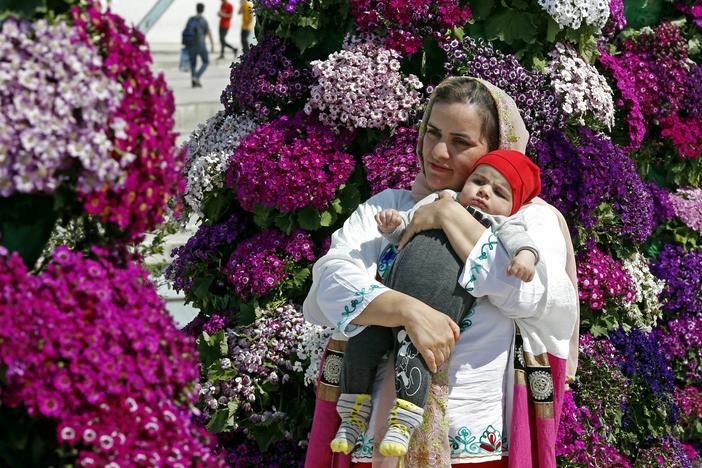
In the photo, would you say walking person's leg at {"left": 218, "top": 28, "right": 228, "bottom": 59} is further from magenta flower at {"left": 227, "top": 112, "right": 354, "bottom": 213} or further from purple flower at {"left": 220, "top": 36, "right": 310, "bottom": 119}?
magenta flower at {"left": 227, "top": 112, "right": 354, "bottom": 213}

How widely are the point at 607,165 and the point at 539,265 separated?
1.94m

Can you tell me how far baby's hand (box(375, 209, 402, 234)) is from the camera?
3.31 m

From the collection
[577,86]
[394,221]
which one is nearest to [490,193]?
[394,221]

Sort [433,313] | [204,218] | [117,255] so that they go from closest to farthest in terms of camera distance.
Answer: [117,255], [433,313], [204,218]

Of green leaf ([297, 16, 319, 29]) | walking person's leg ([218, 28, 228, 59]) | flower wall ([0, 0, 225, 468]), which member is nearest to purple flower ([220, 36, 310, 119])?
green leaf ([297, 16, 319, 29])

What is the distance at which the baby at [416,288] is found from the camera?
3.12m

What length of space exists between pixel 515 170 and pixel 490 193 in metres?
0.10

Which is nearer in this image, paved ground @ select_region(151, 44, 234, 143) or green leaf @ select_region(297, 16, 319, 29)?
green leaf @ select_region(297, 16, 319, 29)

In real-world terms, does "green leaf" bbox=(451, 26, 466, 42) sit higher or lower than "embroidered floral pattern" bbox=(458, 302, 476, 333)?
higher

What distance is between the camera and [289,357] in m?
4.78

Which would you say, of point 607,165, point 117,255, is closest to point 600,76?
point 607,165

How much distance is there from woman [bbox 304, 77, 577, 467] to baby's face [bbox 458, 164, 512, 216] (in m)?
0.07

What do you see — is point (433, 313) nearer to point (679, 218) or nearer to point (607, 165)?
point (607, 165)

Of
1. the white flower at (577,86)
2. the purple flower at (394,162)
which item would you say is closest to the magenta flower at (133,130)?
the purple flower at (394,162)
